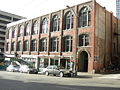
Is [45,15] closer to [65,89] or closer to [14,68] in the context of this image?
[14,68]

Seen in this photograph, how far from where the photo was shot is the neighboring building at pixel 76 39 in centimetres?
3169

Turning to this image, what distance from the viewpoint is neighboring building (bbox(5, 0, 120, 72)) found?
3169cm

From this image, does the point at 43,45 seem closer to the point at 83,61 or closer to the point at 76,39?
the point at 83,61

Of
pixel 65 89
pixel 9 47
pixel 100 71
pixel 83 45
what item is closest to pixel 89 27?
pixel 83 45

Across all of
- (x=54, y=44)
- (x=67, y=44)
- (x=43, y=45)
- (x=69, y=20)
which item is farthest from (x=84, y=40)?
(x=43, y=45)

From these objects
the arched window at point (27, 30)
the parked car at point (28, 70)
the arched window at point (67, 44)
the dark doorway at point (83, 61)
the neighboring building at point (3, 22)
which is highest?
the neighboring building at point (3, 22)

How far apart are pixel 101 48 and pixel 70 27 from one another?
7.52 m

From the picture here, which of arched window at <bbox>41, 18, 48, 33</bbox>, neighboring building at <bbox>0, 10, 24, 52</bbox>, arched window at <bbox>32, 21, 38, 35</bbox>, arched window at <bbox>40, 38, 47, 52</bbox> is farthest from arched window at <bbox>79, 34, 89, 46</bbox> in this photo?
neighboring building at <bbox>0, 10, 24, 52</bbox>

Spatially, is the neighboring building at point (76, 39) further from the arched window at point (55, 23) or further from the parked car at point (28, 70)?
the parked car at point (28, 70)

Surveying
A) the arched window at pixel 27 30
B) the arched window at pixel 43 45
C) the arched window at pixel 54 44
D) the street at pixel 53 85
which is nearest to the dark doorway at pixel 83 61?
the arched window at pixel 54 44

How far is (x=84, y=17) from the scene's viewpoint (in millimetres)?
33781

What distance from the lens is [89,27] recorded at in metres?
32.1

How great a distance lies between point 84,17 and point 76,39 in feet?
24.4

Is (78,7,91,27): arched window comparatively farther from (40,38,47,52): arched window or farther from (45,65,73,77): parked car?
(45,65,73,77): parked car
